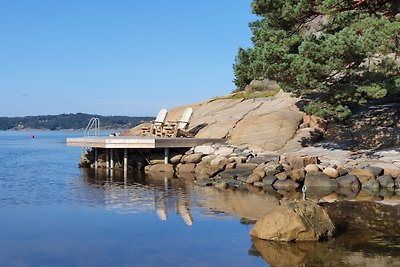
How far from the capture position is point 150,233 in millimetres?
11258

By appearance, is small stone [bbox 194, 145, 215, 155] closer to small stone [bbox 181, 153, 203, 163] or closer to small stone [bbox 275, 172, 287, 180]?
small stone [bbox 181, 153, 203, 163]

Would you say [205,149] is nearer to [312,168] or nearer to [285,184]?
[285,184]

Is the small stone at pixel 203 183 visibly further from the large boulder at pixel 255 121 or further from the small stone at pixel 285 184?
the large boulder at pixel 255 121

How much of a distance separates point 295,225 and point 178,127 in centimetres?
1614

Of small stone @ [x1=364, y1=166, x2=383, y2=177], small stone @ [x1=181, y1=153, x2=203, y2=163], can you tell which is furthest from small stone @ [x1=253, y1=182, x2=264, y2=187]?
small stone @ [x1=181, y1=153, x2=203, y2=163]

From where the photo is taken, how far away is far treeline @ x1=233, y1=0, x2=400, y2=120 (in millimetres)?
13602

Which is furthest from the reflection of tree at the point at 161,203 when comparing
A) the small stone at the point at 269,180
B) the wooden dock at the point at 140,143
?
the wooden dock at the point at 140,143

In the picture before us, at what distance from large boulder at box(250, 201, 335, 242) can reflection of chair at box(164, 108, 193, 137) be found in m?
15.2

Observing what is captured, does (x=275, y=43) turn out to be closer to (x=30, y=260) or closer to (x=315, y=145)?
(x=315, y=145)

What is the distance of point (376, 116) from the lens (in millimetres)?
22797

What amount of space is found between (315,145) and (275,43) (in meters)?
6.44

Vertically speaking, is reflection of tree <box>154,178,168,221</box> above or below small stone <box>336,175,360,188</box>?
below

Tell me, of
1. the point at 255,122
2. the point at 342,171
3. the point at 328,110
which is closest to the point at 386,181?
the point at 342,171

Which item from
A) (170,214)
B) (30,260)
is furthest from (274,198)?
(30,260)
